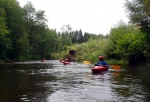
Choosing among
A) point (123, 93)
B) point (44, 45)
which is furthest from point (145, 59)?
point (44, 45)

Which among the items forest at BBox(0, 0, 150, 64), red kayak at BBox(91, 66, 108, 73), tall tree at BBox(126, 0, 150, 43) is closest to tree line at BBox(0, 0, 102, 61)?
forest at BBox(0, 0, 150, 64)

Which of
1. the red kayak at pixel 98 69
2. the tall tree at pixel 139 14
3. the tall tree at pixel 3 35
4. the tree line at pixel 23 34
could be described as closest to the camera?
the red kayak at pixel 98 69

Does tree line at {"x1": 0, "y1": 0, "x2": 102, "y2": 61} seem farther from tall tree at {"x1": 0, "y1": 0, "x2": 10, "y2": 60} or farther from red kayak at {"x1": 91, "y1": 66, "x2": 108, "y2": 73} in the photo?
red kayak at {"x1": 91, "y1": 66, "x2": 108, "y2": 73}

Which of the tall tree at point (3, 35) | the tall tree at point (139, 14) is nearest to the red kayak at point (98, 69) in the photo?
the tall tree at point (139, 14)

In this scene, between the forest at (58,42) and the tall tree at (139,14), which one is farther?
the forest at (58,42)

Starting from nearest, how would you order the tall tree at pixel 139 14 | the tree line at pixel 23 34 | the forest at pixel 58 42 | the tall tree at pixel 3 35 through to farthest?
the tall tree at pixel 139 14
the forest at pixel 58 42
the tall tree at pixel 3 35
the tree line at pixel 23 34

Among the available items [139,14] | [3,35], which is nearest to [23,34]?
[3,35]

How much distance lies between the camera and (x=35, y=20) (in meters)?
68.6

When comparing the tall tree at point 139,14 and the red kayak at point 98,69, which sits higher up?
the tall tree at point 139,14

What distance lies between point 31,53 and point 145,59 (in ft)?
126

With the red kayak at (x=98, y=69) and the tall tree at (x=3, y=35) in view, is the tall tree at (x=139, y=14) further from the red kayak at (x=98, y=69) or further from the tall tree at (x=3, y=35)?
the tall tree at (x=3, y=35)

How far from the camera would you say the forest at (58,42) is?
28.9m

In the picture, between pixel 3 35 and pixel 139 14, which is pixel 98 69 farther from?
pixel 3 35

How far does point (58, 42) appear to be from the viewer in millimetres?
91062
